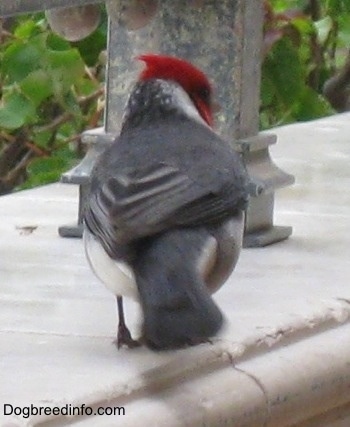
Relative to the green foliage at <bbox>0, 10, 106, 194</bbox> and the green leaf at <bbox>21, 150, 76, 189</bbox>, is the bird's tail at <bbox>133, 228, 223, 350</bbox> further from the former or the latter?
the green leaf at <bbox>21, 150, 76, 189</bbox>

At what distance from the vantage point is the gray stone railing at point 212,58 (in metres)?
2.60

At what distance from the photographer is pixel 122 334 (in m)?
2.03

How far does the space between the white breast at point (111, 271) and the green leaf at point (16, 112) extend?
4.39 ft

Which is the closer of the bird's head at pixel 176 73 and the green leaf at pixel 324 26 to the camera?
the bird's head at pixel 176 73

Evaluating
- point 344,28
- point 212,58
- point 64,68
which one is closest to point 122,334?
point 212,58

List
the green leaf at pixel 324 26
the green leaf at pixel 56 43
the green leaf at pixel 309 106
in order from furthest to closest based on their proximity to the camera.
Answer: the green leaf at pixel 324 26 < the green leaf at pixel 309 106 < the green leaf at pixel 56 43

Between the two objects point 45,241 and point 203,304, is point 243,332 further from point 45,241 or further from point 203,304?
point 45,241

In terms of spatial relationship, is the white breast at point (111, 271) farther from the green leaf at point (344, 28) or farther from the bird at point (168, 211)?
the green leaf at point (344, 28)

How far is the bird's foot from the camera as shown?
200 cm

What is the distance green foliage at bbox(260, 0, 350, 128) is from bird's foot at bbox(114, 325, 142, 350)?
5.34 feet

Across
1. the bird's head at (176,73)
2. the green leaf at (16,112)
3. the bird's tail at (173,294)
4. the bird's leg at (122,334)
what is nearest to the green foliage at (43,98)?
the green leaf at (16,112)

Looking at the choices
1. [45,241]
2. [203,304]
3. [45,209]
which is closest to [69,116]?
[45,209]

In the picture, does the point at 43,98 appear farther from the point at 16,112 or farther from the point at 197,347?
the point at 197,347

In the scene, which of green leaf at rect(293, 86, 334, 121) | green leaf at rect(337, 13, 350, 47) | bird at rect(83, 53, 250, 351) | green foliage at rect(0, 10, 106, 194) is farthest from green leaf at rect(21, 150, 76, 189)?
bird at rect(83, 53, 250, 351)
